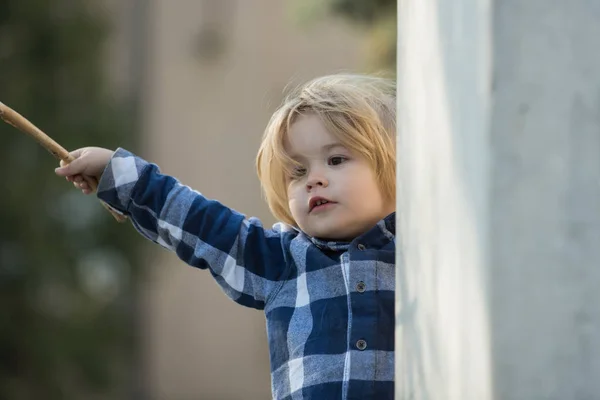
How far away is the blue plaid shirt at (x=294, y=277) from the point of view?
178 centimetres

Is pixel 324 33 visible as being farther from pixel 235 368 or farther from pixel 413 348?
pixel 413 348

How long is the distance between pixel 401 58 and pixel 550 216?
41 centimetres

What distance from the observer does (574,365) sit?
1.05m

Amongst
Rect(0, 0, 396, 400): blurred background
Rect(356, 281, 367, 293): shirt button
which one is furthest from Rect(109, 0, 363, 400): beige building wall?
Rect(356, 281, 367, 293): shirt button

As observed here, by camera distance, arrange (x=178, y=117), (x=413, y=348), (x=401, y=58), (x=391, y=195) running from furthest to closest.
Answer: (x=178, y=117)
(x=391, y=195)
(x=401, y=58)
(x=413, y=348)

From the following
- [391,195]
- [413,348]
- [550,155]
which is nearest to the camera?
[550,155]

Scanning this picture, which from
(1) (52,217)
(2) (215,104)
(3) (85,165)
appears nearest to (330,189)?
(3) (85,165)

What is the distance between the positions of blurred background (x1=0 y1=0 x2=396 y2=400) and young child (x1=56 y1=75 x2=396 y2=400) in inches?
109

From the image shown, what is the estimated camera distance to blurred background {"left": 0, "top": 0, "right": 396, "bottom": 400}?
26.5 ft

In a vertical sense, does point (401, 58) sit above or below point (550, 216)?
above

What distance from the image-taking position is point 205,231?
1.93 m

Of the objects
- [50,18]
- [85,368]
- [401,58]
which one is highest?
[50,18]

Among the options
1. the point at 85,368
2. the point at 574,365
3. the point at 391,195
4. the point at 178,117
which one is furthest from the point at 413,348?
the point at 178,117

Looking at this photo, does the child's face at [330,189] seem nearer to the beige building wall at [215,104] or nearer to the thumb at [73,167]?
the thumb at [73,167]
